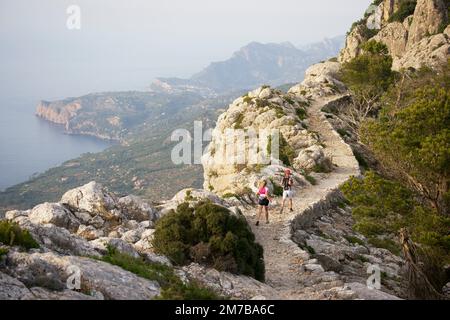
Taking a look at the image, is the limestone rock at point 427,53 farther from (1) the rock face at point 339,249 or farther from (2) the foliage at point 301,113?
(1) the rock face at point 339,249

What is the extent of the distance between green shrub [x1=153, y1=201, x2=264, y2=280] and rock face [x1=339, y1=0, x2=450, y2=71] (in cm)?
5870

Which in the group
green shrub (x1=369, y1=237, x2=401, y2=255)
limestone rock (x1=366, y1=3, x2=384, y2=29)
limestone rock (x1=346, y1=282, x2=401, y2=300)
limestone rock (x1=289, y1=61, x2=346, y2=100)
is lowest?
green shrub (x1=369, y1=237, x2=401, y2=255)

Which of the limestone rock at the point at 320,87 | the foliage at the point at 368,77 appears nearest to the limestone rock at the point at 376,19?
the limestone rock at the point at 320,87

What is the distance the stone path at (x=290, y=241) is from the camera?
1527cm

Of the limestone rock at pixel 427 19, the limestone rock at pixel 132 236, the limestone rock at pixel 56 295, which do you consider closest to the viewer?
the limestone rock at pixel 56 295

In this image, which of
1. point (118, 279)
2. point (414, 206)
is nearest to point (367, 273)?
point (414, 206)

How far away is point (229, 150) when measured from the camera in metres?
41.1

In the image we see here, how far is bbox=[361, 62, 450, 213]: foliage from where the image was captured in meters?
16.6

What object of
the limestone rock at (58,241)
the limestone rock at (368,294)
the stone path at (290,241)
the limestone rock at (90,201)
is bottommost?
the stone path at (290,241)

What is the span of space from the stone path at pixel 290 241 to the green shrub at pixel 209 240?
1481mm

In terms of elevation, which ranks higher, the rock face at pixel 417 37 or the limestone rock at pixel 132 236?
the rock face at pixel 417 37

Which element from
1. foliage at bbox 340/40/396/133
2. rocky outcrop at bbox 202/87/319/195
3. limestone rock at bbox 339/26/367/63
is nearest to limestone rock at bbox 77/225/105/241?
rocky outcrop at bbox 202/87/319/195

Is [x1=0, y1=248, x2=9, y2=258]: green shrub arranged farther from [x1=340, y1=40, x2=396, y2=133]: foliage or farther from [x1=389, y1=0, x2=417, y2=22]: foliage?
[x1=389, y1=0, x2=417, y2=22]: foliage
